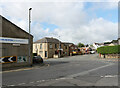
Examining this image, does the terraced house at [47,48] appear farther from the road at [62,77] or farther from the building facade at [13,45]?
the road at [62,77]

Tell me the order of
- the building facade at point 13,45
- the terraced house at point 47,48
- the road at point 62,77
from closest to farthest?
1. the road at point 62,77
2. the building facade at point 13,45
3. the terraced house at point 47,48

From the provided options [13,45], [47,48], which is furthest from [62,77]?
[47,48]

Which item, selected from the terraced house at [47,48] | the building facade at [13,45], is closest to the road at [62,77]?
the building facade at [13,45]

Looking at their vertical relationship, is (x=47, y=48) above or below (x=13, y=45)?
above

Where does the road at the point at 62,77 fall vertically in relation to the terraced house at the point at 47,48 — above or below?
below

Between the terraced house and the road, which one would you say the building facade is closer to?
the road

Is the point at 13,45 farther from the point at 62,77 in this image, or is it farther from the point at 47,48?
the point at 47,48

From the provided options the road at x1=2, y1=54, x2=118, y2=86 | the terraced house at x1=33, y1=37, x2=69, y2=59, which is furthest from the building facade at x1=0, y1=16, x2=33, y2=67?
the terraced house at x1=33, y1=37, x2=69, y2=59

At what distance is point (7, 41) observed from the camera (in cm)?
1445

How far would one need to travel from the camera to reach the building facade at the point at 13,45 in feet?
46.5

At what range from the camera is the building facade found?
1416cm

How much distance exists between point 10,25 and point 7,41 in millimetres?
2259

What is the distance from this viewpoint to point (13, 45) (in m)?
15.1

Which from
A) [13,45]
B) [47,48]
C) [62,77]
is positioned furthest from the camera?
[47,48]
